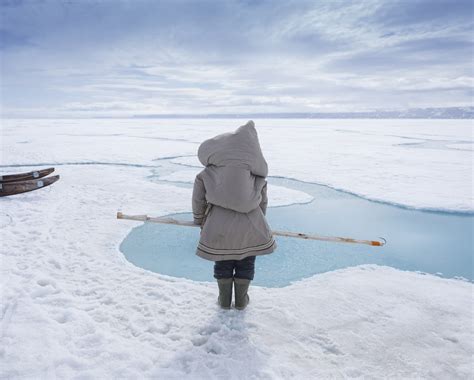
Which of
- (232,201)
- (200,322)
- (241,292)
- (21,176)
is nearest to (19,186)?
(21,176)

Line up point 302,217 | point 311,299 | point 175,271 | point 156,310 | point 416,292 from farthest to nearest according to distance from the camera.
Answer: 1. point 302,217
2. point 175,271
3. point 416,292
4. point 311,299
5. point 156,310

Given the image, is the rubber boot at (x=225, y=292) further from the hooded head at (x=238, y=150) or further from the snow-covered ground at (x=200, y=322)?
the hooded head at (x=238, y=150)

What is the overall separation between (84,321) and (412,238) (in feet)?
17.5

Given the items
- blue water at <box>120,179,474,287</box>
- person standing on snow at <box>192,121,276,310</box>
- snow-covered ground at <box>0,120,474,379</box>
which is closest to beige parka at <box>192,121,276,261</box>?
person standing on snow at <box>192,121,276,310</box>

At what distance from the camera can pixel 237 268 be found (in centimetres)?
291

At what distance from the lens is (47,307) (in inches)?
119

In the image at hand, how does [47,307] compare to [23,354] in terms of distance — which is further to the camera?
[47,307]

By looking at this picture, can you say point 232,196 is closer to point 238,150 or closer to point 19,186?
point 238,150

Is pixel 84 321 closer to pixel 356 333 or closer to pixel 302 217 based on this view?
pixel 356 333

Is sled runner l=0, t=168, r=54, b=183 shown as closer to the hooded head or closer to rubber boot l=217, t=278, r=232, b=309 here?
rubber boot l=217, t=278, r=232, b=309

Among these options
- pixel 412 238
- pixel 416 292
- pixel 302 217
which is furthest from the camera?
pixel 302 217

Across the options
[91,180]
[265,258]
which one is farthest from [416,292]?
[91,180]

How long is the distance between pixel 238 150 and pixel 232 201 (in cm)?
41

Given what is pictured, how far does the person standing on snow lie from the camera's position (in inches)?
100
